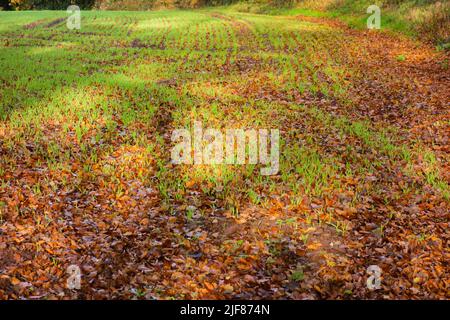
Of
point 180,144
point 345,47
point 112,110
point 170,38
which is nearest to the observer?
point 180,144

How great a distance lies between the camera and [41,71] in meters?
19.7

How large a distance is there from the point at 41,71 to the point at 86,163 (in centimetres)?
1098

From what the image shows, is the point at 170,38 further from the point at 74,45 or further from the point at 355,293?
the point at 355,293

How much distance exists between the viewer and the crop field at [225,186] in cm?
696

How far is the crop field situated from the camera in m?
6.96

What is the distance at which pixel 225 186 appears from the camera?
987cm

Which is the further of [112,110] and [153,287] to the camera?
[112,110]

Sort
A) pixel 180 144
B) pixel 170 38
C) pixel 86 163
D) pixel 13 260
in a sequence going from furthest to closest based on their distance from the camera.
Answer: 1. pixel 170 38
2. pixel 180 144
3. pixel 86 163
4. pixel 13 260

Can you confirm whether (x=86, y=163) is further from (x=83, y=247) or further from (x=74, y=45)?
(x=74, y=45)

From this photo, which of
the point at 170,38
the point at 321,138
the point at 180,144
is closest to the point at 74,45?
the point at 170,38

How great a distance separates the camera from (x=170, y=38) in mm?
30375

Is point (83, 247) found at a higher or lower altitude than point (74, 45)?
lower

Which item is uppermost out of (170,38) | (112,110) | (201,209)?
(170,38)
